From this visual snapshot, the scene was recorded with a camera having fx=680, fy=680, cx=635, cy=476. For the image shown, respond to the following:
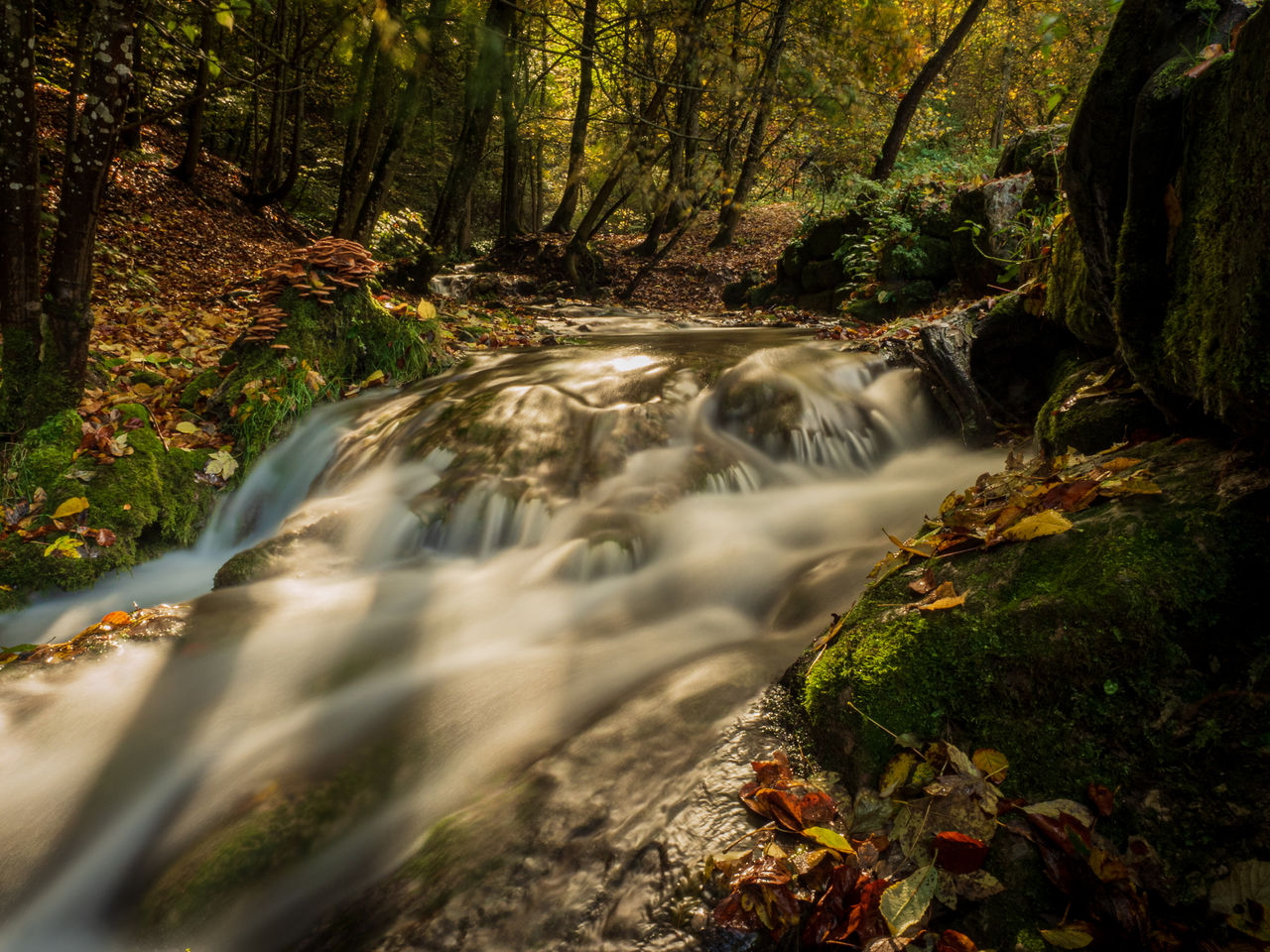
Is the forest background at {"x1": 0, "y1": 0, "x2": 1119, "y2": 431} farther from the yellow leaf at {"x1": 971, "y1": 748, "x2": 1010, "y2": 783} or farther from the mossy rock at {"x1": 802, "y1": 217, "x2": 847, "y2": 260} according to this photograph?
the yellow leaf at {"x1": 971, "y1": 748, "x2": 1010, "y2": 783}

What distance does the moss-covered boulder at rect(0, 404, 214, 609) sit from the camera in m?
3.95

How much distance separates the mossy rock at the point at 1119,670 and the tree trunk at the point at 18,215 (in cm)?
509

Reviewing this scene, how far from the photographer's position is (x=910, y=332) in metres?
6.95

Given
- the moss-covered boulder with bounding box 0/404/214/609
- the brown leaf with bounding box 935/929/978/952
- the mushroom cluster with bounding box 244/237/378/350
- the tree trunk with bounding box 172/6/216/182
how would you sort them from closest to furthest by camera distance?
1. the brown leaf with bounding box 935/929/978/952
2. the moss-covered boulder with bounding box 0/404/214/609
3. the mushroom cluster with bounding box 244/237/378/350
4. the tree trunk with bounding box 172/6/216/182

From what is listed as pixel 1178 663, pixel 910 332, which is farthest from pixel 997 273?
pixel 1178 663

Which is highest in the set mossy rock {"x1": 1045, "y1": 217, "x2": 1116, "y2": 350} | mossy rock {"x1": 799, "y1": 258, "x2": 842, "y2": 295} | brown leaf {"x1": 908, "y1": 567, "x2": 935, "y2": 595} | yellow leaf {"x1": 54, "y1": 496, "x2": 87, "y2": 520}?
mossy rock {"x1": 799, "y1": 258, "x2": 842, "y2": 295}

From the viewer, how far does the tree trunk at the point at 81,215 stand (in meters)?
4.00

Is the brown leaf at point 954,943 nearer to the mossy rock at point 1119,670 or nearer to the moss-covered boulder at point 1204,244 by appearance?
the mossy rock at point 1119,670

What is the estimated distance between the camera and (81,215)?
4.20 metres

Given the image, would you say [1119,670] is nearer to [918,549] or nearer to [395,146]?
[918,549]

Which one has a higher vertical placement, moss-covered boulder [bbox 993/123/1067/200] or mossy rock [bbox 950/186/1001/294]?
moss-covered boulder [bbox 993/123/1067/200]

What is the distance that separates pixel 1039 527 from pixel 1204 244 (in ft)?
3.07

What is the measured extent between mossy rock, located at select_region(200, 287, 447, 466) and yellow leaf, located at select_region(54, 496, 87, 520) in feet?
3.65

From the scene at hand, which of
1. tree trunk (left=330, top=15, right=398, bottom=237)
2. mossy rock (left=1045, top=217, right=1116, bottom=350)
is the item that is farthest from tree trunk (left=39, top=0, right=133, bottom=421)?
mossy rock (left=1045, top=217, right=1116, bottom=350)
